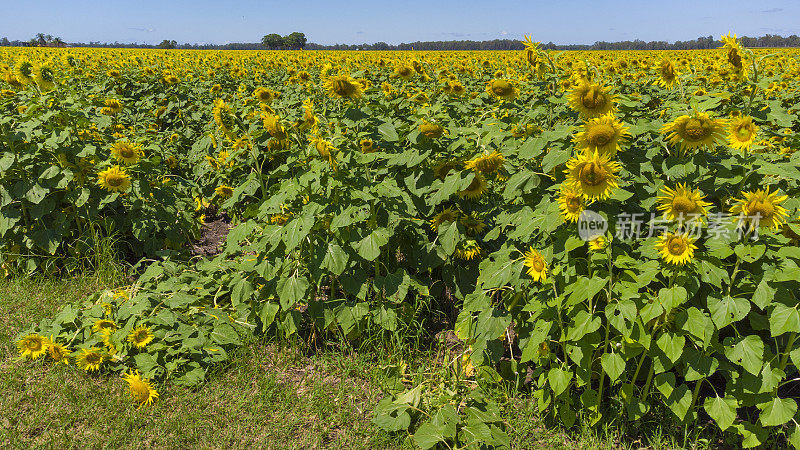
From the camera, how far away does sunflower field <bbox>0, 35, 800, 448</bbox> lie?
2.20m

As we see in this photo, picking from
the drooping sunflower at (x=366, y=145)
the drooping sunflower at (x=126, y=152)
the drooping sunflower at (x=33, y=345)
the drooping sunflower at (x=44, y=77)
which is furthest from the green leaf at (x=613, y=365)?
the drooping sunflower at (x=44, y=77)

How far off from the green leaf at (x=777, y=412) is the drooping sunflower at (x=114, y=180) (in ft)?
15.0

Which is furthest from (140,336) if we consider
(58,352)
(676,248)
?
(676,248)

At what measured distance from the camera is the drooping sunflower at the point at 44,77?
4195 millimetres

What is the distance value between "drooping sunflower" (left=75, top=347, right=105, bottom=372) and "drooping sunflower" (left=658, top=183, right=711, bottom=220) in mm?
3271

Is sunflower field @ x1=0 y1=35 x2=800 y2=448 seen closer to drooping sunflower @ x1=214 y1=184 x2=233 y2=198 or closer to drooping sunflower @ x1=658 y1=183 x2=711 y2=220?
drooping sunflower @ x1=658 y1=183 x2=711 y2=220

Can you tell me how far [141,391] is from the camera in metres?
2.83

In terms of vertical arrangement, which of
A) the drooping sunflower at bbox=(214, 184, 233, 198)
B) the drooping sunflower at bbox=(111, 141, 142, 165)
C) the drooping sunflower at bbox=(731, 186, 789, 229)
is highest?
the drooping sunflower at bbox=(111, 141, 142, 165)

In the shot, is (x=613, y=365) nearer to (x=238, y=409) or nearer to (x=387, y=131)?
(x=387, y=131)

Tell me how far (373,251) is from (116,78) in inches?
313

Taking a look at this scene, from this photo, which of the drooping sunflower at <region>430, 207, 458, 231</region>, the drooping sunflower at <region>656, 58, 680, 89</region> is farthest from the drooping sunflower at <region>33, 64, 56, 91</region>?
the drooping sunflower at <region>656, 58, 680, 89</region>

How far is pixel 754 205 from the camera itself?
208cm

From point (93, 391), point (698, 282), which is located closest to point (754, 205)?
point (698, 282)

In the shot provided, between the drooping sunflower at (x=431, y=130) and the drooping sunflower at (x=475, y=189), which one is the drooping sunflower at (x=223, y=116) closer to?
the drooping sunflower at (x=431, y=130)
